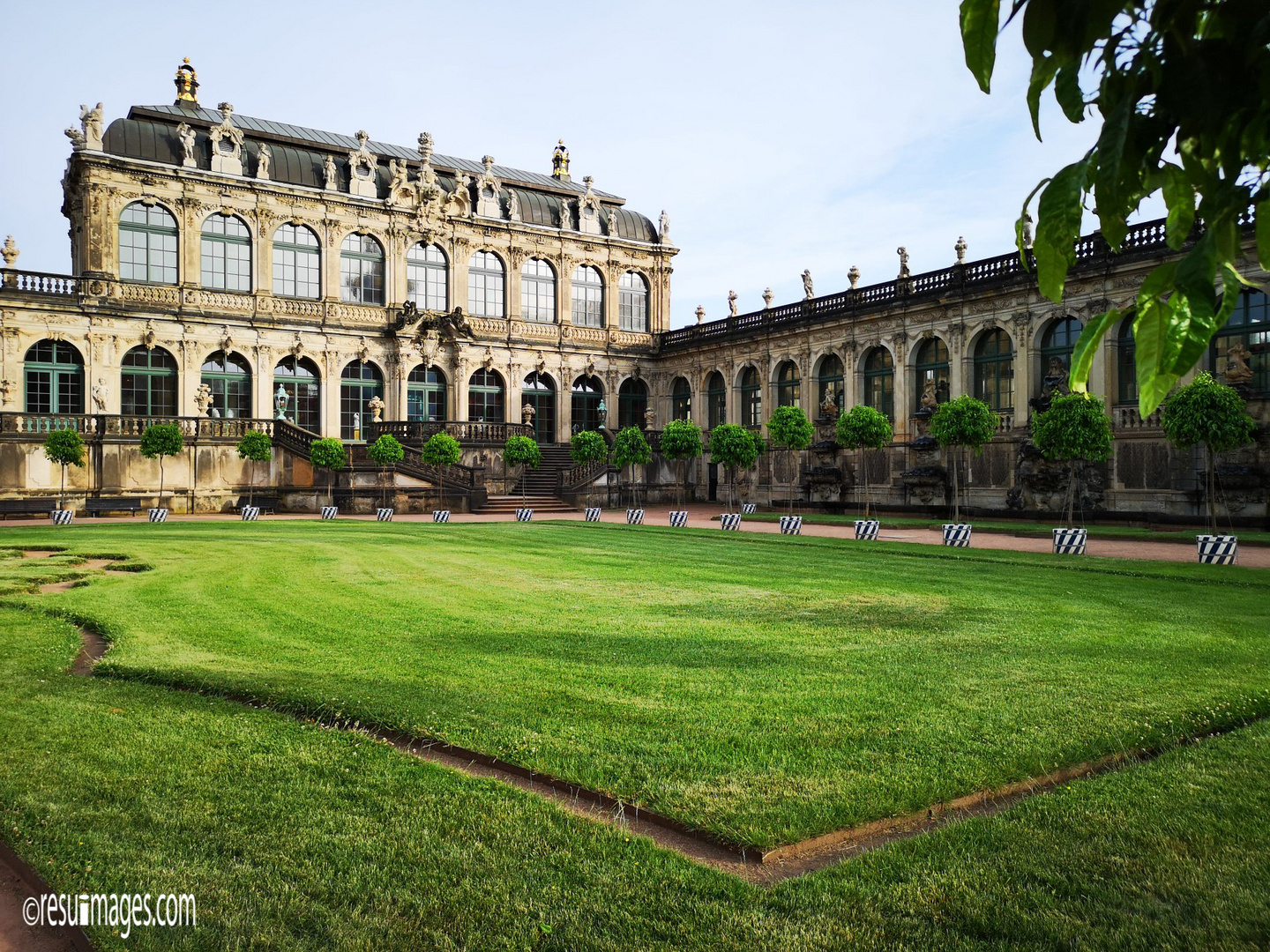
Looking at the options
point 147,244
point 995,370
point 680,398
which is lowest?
point 995,370

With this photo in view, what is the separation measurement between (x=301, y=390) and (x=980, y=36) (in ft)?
164

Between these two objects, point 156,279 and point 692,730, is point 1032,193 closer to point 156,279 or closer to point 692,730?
point 692,730

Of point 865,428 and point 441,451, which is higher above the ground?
point 865,428

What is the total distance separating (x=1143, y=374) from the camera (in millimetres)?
1688

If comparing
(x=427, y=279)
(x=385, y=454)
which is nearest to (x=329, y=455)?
(x=385, y=454)

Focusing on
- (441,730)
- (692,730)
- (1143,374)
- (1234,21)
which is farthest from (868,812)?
(1234,21)

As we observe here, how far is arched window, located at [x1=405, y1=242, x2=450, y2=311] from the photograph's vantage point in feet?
170

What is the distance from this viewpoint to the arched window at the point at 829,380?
46000 mm

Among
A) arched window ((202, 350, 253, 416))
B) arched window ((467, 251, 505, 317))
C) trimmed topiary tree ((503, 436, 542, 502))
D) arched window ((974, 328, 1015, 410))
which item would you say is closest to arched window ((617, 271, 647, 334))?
arched window ((467, 251, 505, 317))

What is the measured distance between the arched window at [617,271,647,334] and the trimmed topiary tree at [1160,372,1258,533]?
128 feet

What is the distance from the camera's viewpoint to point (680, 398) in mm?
58438

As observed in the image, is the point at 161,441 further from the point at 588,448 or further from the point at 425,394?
the point at 588,448

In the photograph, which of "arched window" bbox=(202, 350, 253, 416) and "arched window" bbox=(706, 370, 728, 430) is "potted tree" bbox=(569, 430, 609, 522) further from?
"arched window" bbox=(202, 350, 253, 416)

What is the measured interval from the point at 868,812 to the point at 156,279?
4832 cm
